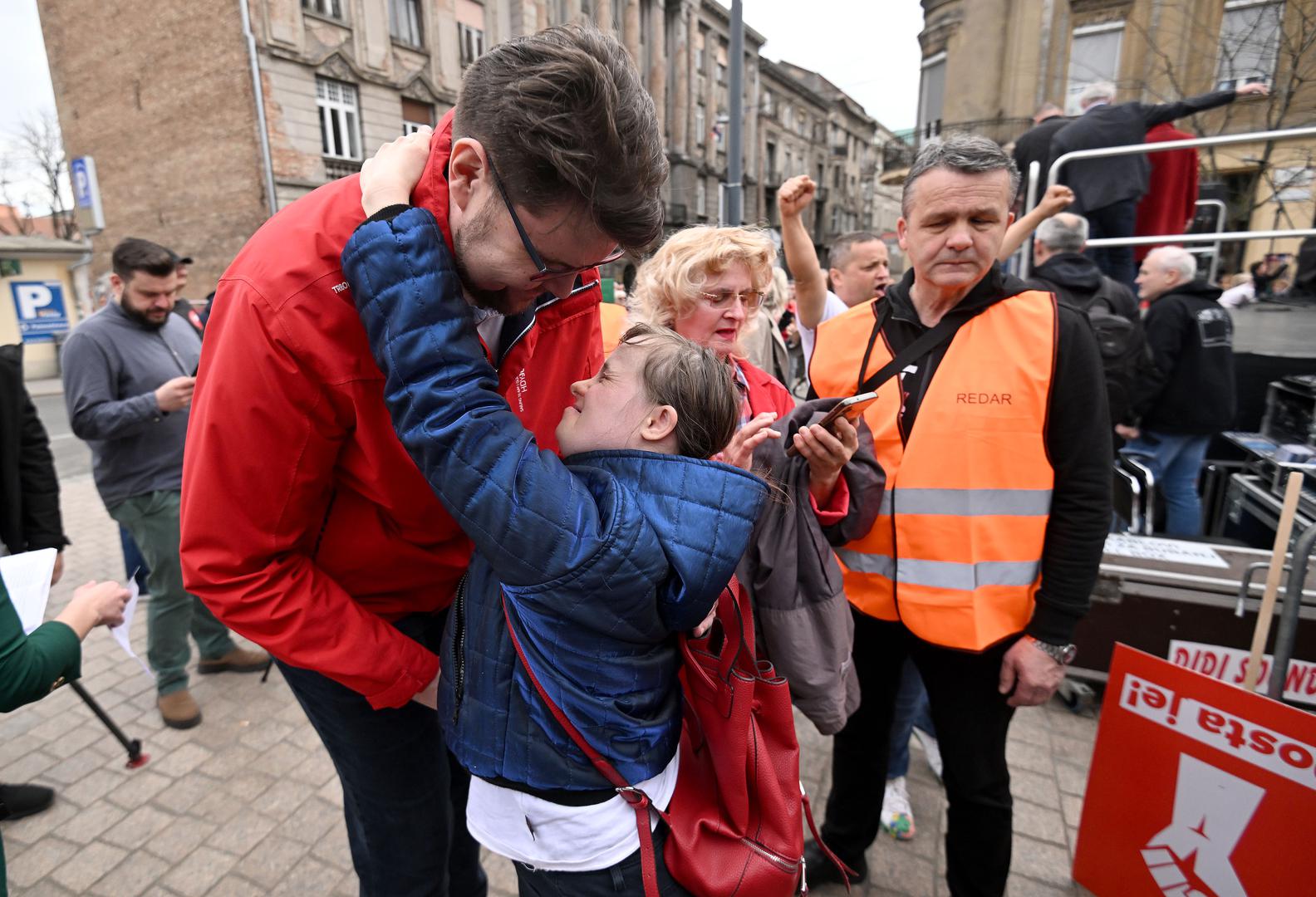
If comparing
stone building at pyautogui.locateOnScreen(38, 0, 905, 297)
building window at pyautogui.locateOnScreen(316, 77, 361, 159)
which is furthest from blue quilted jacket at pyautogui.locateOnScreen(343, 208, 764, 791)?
building window at pyautogui.locateOnScreen(316, 77, 361, 159)

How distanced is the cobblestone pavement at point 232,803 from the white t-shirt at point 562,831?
139cm

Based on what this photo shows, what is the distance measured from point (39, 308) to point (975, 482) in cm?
2634

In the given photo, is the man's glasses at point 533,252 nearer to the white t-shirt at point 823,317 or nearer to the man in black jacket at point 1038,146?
the white t-shirt at point 823,317

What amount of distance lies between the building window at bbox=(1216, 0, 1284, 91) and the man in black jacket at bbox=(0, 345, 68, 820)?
37.7 feet

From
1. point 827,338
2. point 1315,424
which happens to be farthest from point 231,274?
point 1315,424

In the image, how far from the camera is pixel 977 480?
5.82 ft

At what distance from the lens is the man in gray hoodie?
328 cm

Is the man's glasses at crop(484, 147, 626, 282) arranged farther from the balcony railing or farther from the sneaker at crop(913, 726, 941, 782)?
the balcony railing

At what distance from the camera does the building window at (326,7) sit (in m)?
16.6

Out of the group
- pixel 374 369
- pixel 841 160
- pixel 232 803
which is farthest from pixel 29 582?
pixel 841 160

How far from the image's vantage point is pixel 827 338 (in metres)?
2.11

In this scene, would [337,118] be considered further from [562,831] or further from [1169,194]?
[562,831]

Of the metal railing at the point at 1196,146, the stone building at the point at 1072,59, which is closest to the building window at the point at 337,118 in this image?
the stone building at the point at 1072,59

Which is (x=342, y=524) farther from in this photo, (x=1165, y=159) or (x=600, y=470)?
(x=1165, y=159)
